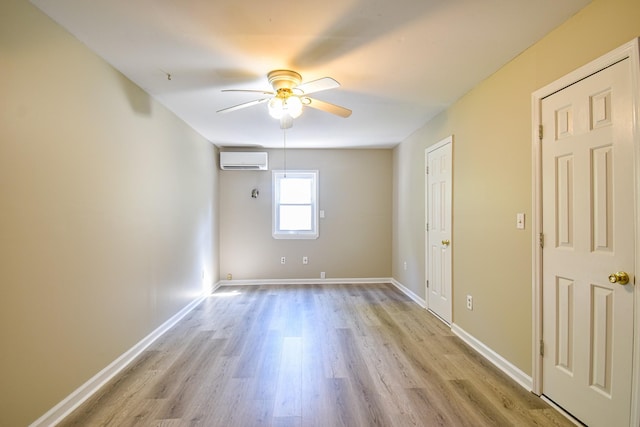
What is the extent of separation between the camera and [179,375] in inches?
92.0

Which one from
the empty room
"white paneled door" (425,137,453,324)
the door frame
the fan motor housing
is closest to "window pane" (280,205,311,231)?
the empty room

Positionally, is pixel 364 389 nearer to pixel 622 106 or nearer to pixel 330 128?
pixel 622 106

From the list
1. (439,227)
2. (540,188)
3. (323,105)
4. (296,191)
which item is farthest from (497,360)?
(296,191)

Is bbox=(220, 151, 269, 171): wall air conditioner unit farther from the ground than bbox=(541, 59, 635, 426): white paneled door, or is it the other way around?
bbox=(220, 151, 269, 171): wall air conditioner unit

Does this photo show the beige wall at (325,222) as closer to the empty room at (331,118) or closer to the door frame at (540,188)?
the empty room at (331,118)

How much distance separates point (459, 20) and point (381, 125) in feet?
7.27

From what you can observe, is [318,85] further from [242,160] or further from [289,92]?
[242,160]

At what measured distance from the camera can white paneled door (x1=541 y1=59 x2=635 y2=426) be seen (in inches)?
60.1

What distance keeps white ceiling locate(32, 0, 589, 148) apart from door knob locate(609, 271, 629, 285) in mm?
1476

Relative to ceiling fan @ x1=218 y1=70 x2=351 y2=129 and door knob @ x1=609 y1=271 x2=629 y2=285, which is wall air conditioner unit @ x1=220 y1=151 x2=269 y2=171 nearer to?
ceiling fan @ x1=218 y1=70 x2=351 y2=129

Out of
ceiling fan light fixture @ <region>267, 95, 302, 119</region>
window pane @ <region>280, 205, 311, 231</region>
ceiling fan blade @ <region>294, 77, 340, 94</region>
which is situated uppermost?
ceiling fan blade @ <region>294, 77, 340, 94</region>

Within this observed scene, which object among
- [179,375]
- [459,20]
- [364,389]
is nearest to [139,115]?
[179,375]

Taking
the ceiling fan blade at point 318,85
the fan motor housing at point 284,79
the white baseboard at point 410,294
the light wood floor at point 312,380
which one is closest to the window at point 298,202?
the white baseboard at point 410,294

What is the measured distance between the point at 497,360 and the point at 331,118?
297 cm
